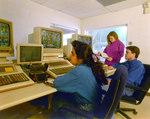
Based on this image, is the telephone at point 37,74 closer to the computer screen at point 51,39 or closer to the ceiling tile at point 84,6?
the computer screen at point 51,39

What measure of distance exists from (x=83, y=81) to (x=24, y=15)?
7.59ft

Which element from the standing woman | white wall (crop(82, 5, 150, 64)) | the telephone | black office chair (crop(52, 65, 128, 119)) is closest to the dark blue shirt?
black office chair (crop(52, 65, 128, 119))

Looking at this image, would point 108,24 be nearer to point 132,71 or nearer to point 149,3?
point 149,3

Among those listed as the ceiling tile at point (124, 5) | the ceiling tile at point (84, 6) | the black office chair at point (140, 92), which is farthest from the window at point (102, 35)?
the black office chair at point (140, 92)

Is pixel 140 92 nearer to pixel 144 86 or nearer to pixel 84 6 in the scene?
pixel 144 86

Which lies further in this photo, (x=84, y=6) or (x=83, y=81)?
(x=84, y=6)

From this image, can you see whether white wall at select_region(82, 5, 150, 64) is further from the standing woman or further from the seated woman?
the seated woman

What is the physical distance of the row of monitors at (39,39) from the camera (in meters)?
1.25

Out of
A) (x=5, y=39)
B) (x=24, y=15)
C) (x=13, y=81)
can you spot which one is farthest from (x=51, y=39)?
(x=24, y=15)

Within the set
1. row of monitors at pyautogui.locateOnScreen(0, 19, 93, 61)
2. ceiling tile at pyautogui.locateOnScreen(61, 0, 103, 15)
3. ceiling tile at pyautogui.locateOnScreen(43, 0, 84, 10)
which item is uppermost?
ceiling tile at pyautogui.locateOnScreen(61, 0, 103, 15)

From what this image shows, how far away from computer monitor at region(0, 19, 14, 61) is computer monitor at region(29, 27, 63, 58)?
37 cm

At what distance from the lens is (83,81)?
859mm

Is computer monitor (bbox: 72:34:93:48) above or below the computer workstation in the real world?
above

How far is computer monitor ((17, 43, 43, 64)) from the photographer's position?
1.30 m
